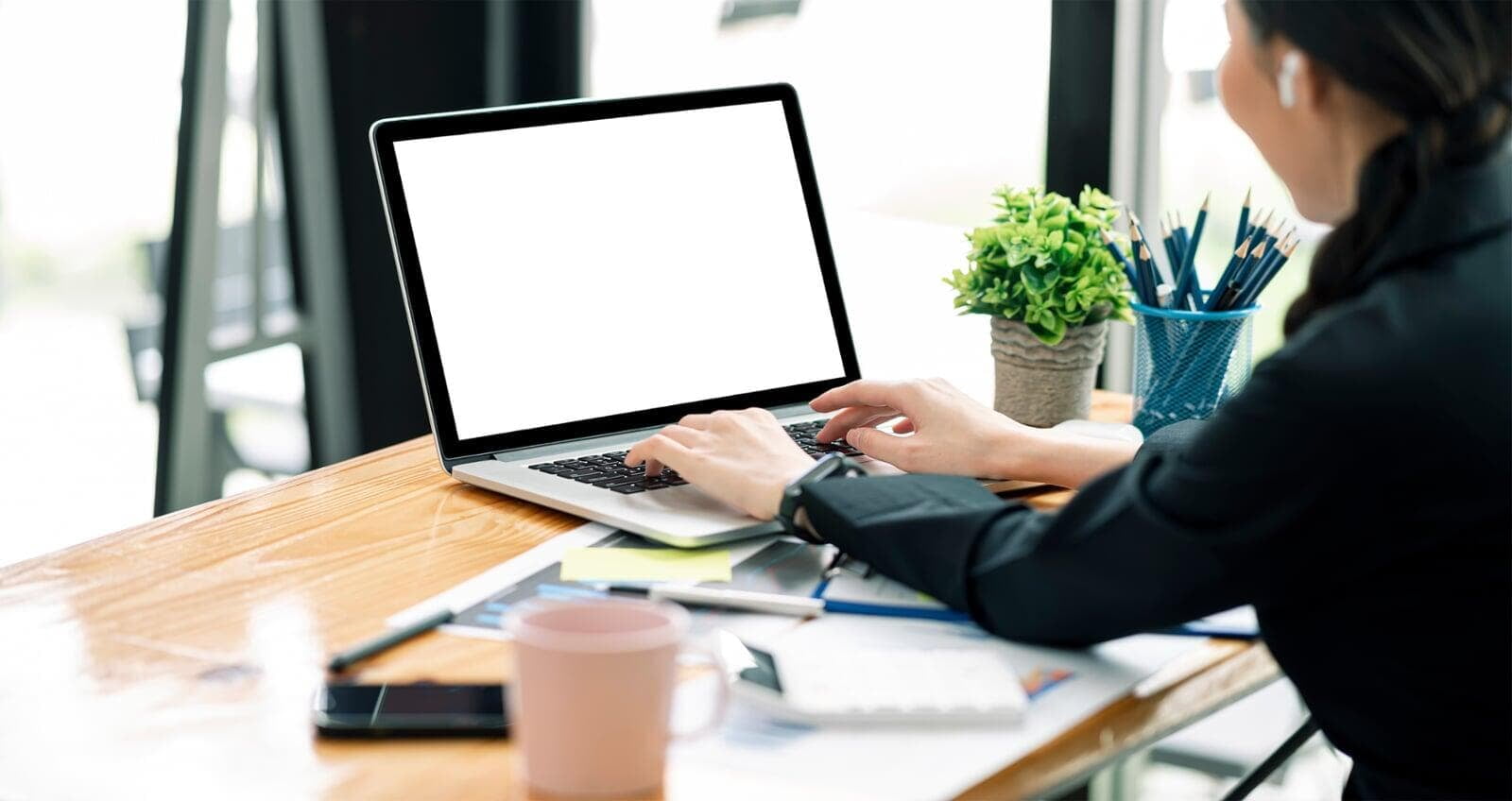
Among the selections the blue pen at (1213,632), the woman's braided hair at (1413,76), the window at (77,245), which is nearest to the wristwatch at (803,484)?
the blue pen at (1213,632)

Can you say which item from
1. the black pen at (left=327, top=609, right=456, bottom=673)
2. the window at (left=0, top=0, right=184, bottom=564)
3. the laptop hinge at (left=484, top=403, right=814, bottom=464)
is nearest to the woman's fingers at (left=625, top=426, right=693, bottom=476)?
the laptop hinge at (left=484, top=403, right=814, bottom=464)

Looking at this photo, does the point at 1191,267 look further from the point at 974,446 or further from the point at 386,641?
the point at 386,641

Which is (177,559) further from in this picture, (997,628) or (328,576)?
(997,628)

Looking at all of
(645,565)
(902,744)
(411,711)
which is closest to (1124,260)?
(645,565)

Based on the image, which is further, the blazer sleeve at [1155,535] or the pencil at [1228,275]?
the pencil at [1228,275]

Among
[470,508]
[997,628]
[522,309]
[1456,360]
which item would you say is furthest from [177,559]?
[1456,360]

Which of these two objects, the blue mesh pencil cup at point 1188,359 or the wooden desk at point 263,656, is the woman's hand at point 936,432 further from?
the blue mesh pencil cup at point 1188,359

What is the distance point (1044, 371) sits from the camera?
54.5 inches

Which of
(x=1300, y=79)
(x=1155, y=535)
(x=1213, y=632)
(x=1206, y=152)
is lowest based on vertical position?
(x=1213, y=632)

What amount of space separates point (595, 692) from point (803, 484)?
35 centimetres

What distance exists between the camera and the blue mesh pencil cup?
1.32m

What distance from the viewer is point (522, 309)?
1.27m

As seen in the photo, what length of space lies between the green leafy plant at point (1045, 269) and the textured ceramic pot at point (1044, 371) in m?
0.01

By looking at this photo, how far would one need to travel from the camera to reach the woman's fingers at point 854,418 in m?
1.27
